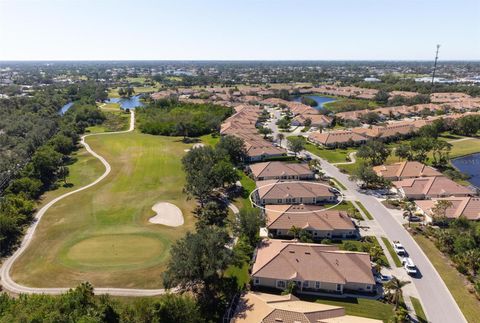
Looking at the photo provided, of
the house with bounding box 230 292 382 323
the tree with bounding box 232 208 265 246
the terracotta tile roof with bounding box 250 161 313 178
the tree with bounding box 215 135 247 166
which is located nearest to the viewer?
the house with bounding box 230 292 382 323

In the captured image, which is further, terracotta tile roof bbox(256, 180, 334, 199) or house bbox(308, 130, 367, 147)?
house bbox(308, 130, 367, 147)

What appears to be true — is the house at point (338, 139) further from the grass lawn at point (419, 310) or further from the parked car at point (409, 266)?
A: the grass lawn at point (419, 310)

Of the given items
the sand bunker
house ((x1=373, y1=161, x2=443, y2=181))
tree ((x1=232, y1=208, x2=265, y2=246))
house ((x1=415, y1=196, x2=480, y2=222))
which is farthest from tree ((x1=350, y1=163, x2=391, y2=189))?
the sand bunker

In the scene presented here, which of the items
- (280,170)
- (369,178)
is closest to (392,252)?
(369,178)

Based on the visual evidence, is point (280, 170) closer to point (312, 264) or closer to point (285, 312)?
point (312, 264)

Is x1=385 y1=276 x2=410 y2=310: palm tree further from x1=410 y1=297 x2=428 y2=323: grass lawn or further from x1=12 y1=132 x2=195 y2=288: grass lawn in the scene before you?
x1=12 y1=132 x2=195 y2=288: grass lawn

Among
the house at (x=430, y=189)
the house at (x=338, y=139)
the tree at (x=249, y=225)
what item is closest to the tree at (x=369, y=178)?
the house at (x=430, y=189)

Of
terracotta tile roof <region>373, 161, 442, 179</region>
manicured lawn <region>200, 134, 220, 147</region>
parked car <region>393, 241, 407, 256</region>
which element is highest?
terracotta tile roof <region>373, 161, 442, 179</region>
